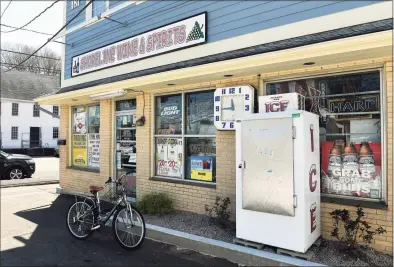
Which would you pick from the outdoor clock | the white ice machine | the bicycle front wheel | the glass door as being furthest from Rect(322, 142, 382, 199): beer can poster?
the glass door

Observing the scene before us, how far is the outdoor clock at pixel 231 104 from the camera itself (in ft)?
19.0

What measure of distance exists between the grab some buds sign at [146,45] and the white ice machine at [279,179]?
2834 millimetres

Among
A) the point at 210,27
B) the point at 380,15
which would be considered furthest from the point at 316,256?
the point at 210,27

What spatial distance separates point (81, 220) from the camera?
569 centimetres

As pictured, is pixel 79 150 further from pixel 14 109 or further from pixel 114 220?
pixel 14 109

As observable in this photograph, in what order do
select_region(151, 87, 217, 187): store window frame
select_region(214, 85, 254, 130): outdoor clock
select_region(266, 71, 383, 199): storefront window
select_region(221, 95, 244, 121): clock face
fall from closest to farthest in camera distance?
select_region(266, 71, 383, 199): storefront window → select_region(214, 85, 254, 130): outdoor clock → select_region(221, 95, 244, 121): clock face → select_region(151, 87, 217, 187): store window frame

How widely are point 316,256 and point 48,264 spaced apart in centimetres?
390

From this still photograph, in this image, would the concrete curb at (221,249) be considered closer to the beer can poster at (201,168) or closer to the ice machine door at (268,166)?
the ice machine door at (268,166)

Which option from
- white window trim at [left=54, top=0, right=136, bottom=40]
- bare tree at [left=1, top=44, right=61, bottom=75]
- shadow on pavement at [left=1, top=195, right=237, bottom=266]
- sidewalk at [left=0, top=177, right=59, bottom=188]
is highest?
bare tree at [left=1, top=44, right=61, bottom=75]

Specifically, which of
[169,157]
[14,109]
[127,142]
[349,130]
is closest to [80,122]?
[127,142]

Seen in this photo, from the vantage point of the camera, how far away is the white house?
3238cm

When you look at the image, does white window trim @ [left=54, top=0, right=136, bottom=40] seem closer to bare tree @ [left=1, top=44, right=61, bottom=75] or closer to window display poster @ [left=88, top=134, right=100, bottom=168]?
bare tree @ [left=1, top=44, right=61, bottom=75]

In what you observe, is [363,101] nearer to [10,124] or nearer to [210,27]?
[210,27]

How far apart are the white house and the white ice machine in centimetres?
3120
